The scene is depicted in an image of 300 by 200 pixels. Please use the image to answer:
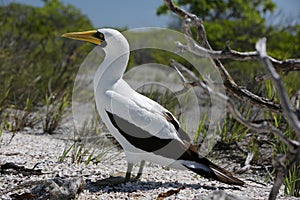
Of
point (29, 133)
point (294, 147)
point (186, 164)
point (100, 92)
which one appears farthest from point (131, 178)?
point (29, 133)

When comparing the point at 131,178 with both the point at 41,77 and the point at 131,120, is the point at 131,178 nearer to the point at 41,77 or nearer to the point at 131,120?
the point at 131,120

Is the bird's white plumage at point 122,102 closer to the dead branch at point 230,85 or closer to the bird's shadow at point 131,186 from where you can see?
the bird's shadow at point 131,186

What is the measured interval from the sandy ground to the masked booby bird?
143mm

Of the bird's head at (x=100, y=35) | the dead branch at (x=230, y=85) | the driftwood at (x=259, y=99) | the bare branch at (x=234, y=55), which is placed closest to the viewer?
the driftwood at (x=259, y=99)

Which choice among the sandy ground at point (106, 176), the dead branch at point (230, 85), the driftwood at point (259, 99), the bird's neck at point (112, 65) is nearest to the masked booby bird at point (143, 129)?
the bird's neck at point (112, 65)

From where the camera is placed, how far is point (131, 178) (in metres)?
3.53

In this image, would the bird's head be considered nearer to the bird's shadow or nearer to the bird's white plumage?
the bird's white plumage

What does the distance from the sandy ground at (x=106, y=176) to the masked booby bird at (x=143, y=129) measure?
143 millimetres

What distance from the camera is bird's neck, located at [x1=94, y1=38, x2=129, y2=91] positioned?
11.3 ft

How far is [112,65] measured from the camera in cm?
352

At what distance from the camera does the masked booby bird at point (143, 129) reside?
3.26m

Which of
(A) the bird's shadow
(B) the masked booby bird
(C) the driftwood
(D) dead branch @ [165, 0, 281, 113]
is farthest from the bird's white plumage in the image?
(D) dead branch @ [165, 0, 281, 113]

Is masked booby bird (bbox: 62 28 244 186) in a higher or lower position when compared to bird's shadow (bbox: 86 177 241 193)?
higher

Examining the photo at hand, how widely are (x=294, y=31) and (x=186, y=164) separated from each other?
15149 millimetres
